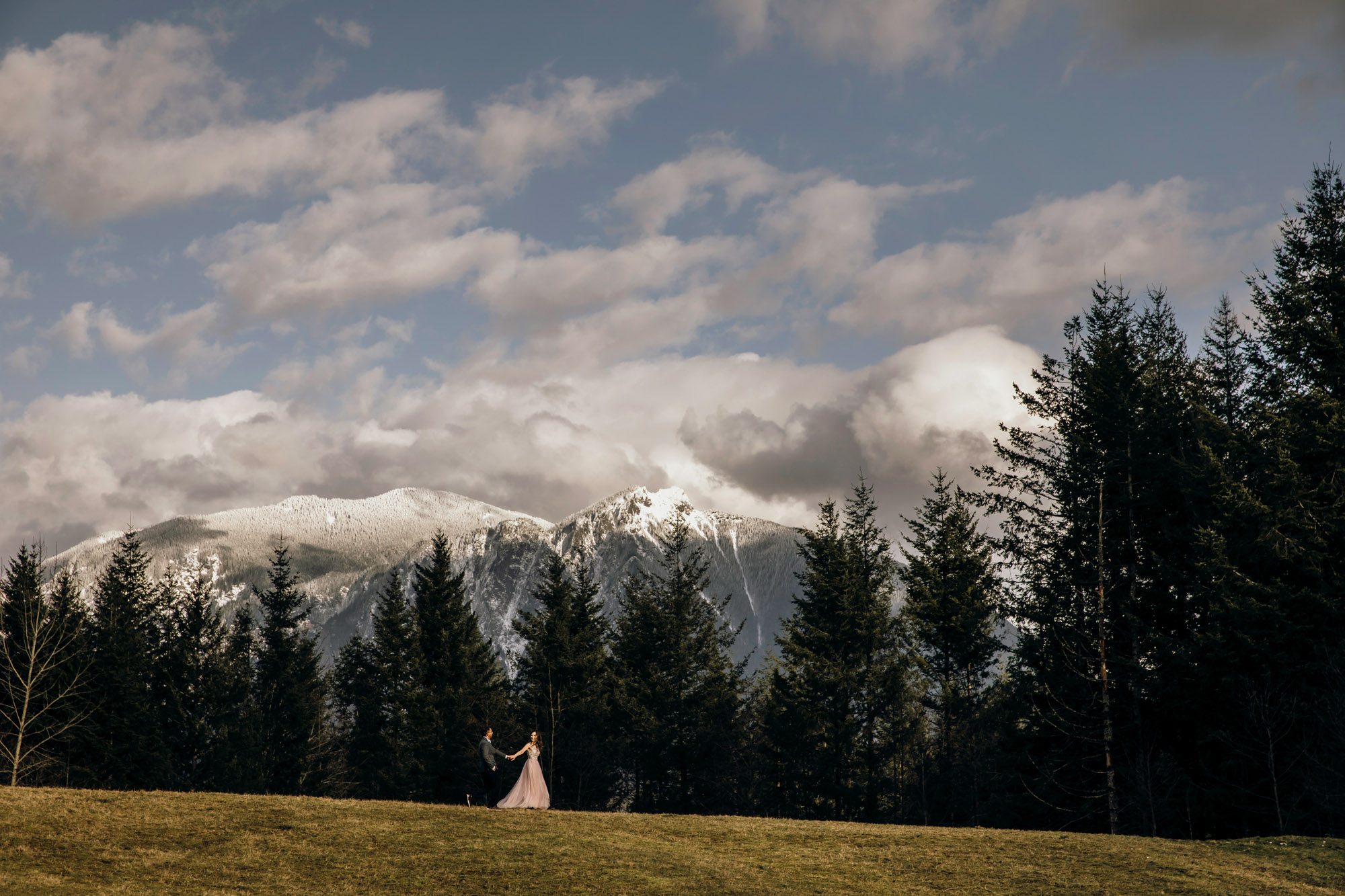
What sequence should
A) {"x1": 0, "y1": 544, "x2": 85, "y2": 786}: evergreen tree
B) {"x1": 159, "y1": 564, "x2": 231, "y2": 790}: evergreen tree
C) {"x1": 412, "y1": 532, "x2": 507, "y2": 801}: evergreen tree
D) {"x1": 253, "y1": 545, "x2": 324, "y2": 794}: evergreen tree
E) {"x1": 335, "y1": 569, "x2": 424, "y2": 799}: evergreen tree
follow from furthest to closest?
{"x1": 335, "y1": 569, "x2": 424, "y2": 799}: evergreen tree < {"x1": 412, "y1": 532, "x2": 507, "y2": 801}: evergreen tree < {"x1": 253, "y1": 545, "x2": 324, "y2": 794}: evergreen tree < {"x1": 159, "y1": 564, "x2": 231, "y2": 790}: evergreen tree < {"x1": 0, "y1": 544, "x2": 85, "y2": 786}: evergreen tree

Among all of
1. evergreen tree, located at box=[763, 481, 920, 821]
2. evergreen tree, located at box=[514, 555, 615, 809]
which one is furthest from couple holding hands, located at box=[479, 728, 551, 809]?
evergreen tree, located at box=[514, 555, 615, 809]

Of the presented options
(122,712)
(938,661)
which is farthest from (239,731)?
(938,661)

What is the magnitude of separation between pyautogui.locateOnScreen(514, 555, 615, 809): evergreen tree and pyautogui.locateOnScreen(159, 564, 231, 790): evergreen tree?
15.9m

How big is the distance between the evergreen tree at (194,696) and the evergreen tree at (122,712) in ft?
2.60

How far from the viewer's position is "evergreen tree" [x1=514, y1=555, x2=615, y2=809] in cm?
4947

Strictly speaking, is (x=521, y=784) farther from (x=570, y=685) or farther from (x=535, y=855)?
(x=570, y=685)

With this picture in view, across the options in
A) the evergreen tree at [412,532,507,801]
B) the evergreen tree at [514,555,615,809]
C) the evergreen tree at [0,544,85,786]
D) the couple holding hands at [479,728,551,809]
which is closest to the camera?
the couple holding hands at [479,728,551,809]

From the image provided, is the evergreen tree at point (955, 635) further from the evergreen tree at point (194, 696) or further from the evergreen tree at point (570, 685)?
the evergreen tree at point (194, 696)

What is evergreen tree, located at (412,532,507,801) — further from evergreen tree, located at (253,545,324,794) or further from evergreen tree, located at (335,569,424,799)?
evergreen tree, located at (253,545,324,794)

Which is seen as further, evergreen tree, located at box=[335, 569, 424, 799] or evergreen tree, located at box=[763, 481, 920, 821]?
evergreen tree, located at box=[335, 569, 424, 799]

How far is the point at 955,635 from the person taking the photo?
4244cm

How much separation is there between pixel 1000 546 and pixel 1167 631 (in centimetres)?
627

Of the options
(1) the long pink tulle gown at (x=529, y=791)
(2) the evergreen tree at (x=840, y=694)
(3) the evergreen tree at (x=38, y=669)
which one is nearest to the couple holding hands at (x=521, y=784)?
(1) the long pink tulle gown at (x=529, y=791)

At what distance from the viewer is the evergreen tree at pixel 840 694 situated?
42875 mm
